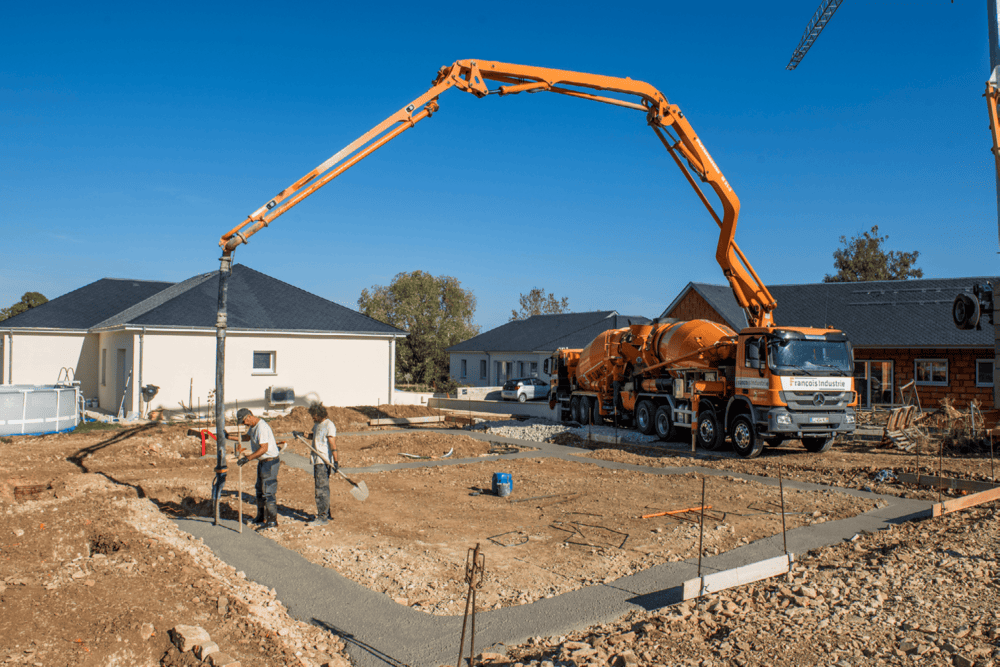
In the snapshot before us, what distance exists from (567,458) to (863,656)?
1194 centimetres

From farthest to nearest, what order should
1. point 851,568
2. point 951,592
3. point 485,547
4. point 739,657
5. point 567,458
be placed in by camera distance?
point 567,458 → point 485,547 → point 851,568 → point 951,592 → point 739,657

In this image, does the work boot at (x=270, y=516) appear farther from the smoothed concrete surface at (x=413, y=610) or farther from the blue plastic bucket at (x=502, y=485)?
the blue plastic bucket at (x=502, y=485)

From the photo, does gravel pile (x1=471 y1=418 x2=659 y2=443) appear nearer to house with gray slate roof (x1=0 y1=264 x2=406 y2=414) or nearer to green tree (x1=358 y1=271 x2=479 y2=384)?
house with gray slate roof (x1=0 y1=264 x2=406 y2=414)

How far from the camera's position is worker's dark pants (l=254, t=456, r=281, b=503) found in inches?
360

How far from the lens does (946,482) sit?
12.3 meters

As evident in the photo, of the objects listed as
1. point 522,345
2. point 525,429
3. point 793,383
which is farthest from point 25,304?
point 793,383

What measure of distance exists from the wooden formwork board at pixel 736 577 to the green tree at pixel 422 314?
4543cm

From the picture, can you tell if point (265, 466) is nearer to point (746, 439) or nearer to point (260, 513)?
point (260, 513)

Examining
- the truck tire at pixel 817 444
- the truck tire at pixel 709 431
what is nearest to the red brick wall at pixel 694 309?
the truck tire at pixel 709 431

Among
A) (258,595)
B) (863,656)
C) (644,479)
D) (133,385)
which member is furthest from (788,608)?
(133,385)

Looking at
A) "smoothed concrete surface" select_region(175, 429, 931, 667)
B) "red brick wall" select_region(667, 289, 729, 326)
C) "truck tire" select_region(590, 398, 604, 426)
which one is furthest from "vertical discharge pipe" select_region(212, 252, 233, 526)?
"red brick wall" select_region(667, 289, 729, 326)

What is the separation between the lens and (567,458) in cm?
1700

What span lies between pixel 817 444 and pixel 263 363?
18.0 metres

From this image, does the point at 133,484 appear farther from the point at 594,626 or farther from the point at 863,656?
the point at 863,656
